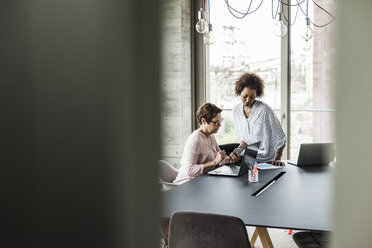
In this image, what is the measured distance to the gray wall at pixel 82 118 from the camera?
1.39 ft

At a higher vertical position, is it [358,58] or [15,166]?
[358,58]

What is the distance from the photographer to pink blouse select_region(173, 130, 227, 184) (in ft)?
12.0

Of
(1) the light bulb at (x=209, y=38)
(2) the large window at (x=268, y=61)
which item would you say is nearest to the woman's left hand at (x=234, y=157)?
(1) the light bulb at (x=209, y=38)

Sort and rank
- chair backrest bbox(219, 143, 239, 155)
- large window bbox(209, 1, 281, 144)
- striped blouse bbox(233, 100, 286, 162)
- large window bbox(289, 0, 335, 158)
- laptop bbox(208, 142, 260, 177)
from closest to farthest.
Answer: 1. laptop bbox(208, 142, 260, 177)
2. striped blouse bbox(233, 100, 286, 162)
3. chair backrest bbox(219, 143, 239, 155)
4. large window bbox(289, 0, 335, 158)
5. large window bbox(209, 1, 281, 144)

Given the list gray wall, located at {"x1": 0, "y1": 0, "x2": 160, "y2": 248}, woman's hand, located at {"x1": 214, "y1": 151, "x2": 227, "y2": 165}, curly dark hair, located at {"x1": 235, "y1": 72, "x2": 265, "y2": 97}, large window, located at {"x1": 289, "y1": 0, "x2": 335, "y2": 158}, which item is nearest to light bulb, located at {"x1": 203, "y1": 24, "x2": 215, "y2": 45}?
curly dark hair, located at {"x1": 235, "y1": 72, "x2": 265, "y2": 97}

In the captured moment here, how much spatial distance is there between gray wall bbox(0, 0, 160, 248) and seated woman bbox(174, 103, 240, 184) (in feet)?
10.5

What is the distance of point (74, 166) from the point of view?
44 cm

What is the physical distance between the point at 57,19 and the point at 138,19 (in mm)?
85

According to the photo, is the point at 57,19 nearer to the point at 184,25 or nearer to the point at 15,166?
the point at 15,166

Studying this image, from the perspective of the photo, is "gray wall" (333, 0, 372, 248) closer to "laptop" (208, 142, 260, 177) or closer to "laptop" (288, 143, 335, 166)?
"laptop" (208, 142, 260, 177)

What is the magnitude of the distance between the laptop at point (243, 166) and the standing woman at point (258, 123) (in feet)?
1.40

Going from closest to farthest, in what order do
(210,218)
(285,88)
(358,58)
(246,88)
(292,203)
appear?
(358,58), (210,218), (292,203), (246,88), (285,88)

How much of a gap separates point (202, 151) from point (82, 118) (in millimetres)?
3323

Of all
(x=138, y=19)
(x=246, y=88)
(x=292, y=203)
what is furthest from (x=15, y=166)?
(x=246, y=88)
